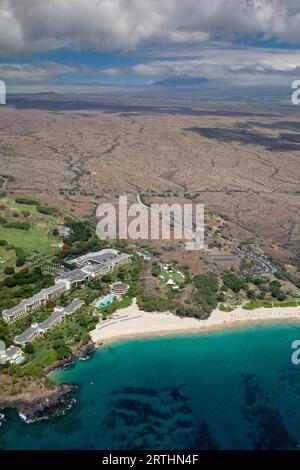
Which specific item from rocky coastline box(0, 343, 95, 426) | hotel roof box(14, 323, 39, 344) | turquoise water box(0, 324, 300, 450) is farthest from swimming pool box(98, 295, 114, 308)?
rocky coastline box(0, 343, 95, 426)

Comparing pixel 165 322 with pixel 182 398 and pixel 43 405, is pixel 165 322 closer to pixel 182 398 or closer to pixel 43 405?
pixel 182 398

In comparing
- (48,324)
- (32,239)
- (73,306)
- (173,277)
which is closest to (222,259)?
(173,277)

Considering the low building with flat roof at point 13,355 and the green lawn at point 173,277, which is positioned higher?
the green lawn at point 173,277

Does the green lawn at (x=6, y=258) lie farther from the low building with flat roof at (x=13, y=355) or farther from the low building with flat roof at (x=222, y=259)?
the low building with flat roof at (x=222, y=259)

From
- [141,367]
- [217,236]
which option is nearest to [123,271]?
[141,367]

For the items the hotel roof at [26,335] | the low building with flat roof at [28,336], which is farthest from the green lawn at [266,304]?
the hotel roof at [26,335]
